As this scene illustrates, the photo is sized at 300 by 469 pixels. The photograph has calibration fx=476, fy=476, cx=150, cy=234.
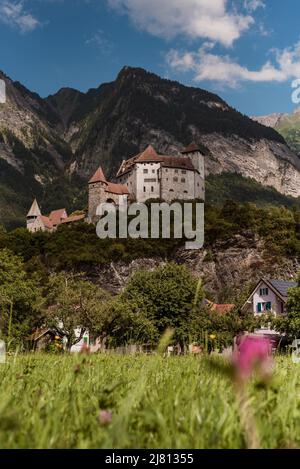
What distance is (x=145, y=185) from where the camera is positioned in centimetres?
12988

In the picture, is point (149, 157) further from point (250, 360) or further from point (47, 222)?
point (250, 360)

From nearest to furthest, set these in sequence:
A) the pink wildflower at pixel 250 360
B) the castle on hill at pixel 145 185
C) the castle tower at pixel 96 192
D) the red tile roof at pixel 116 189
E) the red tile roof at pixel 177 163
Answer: the pink wildflower at pixel 250 360 < the castle tower at pixel 96 192 < the castle on hill at pixel 145 185 < the red tile roof at pixel 116 189 < the red tile roof at pixel 177 163

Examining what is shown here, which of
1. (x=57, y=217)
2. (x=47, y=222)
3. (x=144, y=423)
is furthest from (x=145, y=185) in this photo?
(x=144, y=423)

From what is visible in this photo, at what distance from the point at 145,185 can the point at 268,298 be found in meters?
81.2

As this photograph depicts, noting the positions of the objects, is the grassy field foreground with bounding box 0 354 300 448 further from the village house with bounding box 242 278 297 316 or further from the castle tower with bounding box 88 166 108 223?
the castle tower with bounding box 88 166 108 223

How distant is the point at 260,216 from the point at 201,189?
5414cm

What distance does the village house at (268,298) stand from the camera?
51.2 m

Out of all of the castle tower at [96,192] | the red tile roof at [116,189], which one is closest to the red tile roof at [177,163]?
the red tile roof at [116,189]

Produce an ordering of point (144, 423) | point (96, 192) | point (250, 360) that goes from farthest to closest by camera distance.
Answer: point (96, 192)
point (144, 423)
point (250, 360)

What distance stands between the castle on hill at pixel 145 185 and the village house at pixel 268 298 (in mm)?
68719

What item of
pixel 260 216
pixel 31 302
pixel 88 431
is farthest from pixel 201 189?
pixel 88 431

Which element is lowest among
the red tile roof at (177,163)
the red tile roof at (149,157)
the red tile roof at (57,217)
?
the red tile roof at (57,217)

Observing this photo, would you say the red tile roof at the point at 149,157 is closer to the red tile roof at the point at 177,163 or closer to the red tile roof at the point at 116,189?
the red tile roof at the point at 177,163

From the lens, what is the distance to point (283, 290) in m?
52.3
